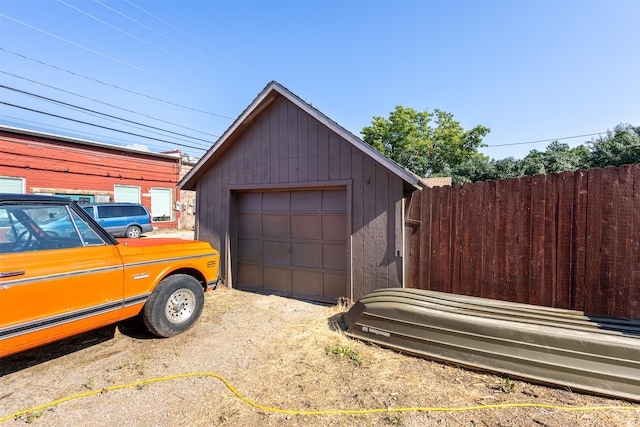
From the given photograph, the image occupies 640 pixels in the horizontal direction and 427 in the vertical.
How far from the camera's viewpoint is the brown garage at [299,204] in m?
5.43

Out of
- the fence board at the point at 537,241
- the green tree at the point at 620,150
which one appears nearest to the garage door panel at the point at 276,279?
the fence board at the point at 537,241

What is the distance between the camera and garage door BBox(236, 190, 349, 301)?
613cm

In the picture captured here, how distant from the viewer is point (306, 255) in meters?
6.48

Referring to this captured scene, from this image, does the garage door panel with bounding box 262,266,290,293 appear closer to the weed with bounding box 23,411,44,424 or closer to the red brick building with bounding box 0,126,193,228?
the weed with bounding box 23,411,44,424

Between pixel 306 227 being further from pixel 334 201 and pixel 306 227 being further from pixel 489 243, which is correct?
pixel 489 243

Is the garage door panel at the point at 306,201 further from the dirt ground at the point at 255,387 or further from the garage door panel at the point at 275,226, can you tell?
the dirt ground at the point at 255,387

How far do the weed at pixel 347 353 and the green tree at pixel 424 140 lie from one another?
2395 cm

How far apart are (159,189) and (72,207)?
67.9ft

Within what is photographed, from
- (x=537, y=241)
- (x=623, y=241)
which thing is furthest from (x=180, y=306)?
(x=623, y=241)

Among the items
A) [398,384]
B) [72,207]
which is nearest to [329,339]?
[398,384]

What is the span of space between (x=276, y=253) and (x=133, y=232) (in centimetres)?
1300

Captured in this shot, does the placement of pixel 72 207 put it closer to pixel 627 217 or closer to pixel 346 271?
pixel 346 271

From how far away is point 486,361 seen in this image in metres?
3.39

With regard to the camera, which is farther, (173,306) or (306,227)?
(306,227)
